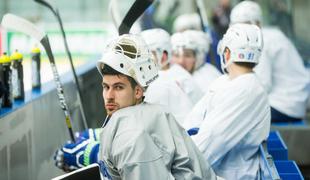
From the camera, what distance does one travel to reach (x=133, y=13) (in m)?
3.85

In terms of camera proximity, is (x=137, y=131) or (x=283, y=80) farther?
(x=283, y=80)

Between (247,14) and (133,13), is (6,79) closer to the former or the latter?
(133,13)

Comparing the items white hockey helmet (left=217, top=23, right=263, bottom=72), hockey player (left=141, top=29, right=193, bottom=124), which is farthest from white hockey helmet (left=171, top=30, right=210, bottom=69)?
white hockey helmet (left=217, top=23, right=263, bottom=72)

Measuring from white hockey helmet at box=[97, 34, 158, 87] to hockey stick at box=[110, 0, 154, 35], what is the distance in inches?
48.6

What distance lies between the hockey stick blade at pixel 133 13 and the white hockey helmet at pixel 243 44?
0.52 m

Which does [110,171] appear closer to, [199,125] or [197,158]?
[197,158]

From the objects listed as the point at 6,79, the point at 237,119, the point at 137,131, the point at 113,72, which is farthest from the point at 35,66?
the point at 137,131

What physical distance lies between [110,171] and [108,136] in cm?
12

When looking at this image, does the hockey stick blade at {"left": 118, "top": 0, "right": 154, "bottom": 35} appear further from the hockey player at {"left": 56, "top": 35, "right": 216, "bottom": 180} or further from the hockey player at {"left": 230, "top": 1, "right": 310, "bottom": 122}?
the hockey player at {"left": 230, "top": 1, "right": 310, "bottom": 122}

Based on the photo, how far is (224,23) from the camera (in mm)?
8844

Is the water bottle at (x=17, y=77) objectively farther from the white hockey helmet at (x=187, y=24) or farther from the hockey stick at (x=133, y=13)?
the white hockey helmet at (x=187, y=24)

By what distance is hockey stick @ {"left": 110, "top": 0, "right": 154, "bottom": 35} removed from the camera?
383 cm

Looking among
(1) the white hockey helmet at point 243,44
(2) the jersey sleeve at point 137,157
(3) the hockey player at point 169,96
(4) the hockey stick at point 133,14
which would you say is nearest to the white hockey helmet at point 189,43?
(3) the hockey player at point 169,96

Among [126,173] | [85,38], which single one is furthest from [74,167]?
[85,38]
